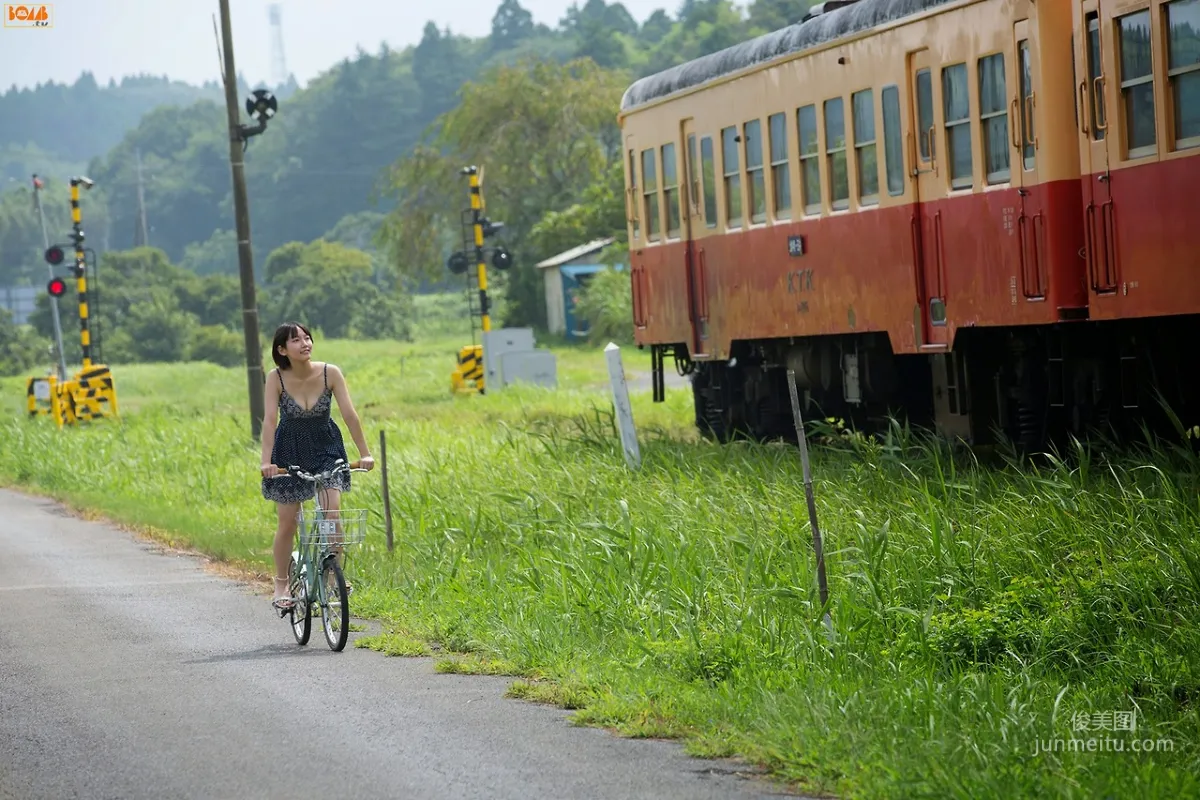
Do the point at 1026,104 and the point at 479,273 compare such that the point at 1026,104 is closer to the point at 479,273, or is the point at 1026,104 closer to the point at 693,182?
the point at 693,182

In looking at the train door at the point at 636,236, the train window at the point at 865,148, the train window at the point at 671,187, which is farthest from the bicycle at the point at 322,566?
the train door at the point at 636,236

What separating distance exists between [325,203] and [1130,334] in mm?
133649

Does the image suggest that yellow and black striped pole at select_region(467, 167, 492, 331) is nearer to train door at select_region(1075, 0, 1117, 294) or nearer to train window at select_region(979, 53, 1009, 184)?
train window at select_region(979, 53, 1009, 184)

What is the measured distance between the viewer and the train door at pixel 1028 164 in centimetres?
1384

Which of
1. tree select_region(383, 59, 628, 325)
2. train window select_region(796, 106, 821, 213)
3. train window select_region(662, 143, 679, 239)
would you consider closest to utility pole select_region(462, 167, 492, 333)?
train window select_region(662, 143, 679, 239)

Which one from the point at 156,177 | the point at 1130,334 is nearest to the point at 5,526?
the point at 1130,334

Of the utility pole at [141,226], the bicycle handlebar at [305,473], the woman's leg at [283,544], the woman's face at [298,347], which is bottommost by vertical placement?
the woman's leg at [283,544]

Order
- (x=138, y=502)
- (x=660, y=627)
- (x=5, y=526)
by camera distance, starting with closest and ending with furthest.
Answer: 1. (x=660, y=627)
2. (x=5, y=526)
3. (x=138, y=502)

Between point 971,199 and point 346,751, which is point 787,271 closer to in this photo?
point 971,199

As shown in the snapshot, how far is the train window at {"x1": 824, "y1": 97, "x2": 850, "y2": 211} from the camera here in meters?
17.1

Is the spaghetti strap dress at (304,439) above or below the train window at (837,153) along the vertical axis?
below

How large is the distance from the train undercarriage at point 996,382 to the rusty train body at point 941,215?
2cm

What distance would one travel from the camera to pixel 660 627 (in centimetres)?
1001

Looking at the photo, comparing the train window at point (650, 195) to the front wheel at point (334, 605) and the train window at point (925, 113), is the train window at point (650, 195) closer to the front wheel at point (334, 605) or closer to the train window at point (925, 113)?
the train window at point (925, 113)
